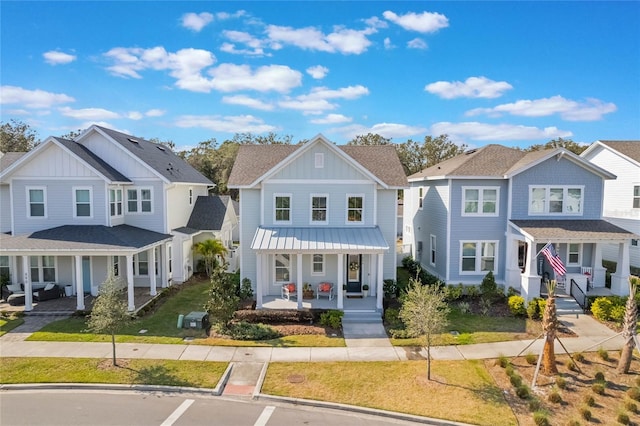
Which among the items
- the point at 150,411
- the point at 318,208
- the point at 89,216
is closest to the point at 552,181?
the point at 318,208

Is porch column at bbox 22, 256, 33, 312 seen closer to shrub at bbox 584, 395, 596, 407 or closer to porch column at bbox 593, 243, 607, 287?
shrub at bbox 584, 395, 596, 407

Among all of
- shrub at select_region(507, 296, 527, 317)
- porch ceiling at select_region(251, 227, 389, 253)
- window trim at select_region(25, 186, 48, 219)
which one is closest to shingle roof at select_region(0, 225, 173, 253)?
window trim at select_region(25, 186, 48, 219)

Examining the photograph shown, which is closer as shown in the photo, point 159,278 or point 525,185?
point 525,185

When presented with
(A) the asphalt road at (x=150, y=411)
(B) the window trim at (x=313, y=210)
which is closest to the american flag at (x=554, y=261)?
(B) the window trim at (x=313, y=210)

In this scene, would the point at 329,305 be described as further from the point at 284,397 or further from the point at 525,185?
the point at 525,185

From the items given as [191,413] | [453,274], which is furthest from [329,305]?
[191,413]

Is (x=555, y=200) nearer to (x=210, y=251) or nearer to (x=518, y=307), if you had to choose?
(x=518, y=307)

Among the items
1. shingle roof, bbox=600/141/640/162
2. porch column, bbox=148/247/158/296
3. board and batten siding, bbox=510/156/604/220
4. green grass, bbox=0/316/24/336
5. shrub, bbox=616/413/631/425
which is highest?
shingle roof, bbox=600/141/640/162

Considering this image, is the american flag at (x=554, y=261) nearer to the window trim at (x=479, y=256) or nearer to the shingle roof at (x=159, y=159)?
the window trim at (x=479, y=256)
